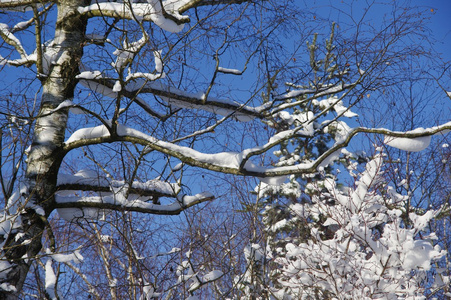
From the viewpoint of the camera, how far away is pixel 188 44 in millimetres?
4340

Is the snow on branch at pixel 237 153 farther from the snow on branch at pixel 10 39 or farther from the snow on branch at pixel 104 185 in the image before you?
the snow on branch at pixel 10 39

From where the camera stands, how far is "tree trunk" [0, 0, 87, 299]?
392 centimetres

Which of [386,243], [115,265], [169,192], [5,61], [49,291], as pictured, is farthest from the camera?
[115,265]

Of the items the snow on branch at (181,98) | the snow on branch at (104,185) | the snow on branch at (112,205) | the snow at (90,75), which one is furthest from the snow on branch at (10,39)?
the snow on branch at (112,205)

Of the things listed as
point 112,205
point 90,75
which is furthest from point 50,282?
point 90,75

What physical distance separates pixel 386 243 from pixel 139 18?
3036 mm

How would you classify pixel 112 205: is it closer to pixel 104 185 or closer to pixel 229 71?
pixel 104 185

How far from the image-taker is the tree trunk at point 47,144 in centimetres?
392

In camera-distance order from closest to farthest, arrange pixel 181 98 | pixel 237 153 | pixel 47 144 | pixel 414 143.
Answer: pixel 414 143 < pixel 237 153 < pixel 47 144 < pixel 181 98

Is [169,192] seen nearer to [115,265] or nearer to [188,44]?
[188,44]

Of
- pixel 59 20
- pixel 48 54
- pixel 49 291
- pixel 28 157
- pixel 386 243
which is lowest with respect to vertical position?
pixel 49 291

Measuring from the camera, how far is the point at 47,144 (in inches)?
174

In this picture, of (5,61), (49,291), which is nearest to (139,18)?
(5,61)

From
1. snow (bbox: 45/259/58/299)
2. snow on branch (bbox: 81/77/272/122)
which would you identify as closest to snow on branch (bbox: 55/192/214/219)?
snow (bbox: 45/259/58/299)
